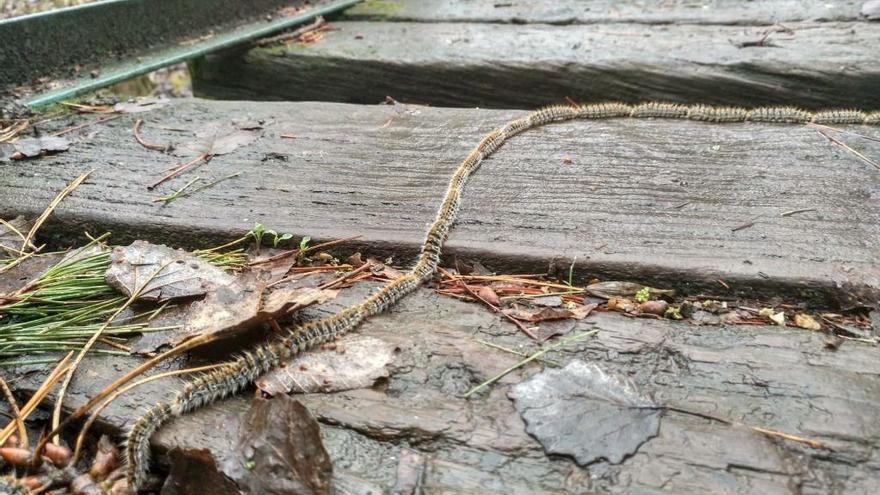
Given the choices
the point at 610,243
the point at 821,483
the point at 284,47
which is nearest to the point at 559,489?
the point at 821,483

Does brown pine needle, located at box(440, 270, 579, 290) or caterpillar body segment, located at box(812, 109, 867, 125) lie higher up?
caterpillar body segment, located at box(812, 109, 867, 125)

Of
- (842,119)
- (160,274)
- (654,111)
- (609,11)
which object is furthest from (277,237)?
(609,11)

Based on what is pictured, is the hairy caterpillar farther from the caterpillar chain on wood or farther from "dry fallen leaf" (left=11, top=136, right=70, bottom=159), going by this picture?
"dry fallen leaf" (left=11, top=136, right=70, bottom=159)

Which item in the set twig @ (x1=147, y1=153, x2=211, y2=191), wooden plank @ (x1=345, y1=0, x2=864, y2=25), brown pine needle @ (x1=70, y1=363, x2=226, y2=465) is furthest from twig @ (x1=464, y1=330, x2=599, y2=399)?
wooden plank @ (x1=345, y1=0, x2=864, y2=25)

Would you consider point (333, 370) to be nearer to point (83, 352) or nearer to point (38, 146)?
point (83, 352)

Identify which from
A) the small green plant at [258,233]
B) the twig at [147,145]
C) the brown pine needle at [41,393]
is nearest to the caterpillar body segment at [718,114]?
the small green plant at [258,233]

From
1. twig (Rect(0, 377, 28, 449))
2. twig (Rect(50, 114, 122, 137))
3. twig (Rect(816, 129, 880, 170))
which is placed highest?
twig (Rect(816, 129, 880, 170))
